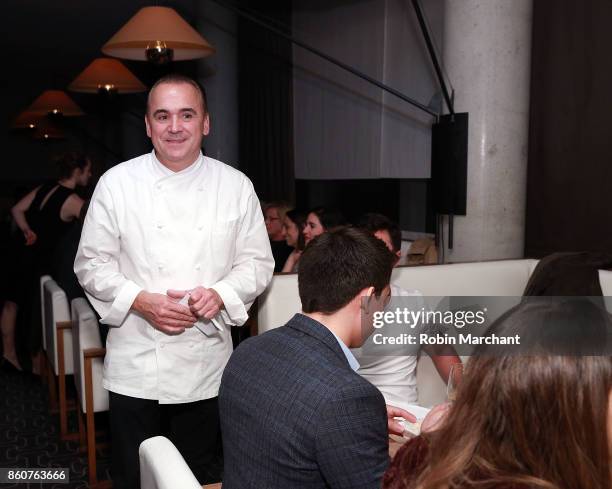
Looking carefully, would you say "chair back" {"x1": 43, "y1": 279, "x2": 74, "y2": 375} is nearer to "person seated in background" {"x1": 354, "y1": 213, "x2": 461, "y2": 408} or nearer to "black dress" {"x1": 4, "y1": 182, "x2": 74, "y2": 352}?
"black dress" {"x1": 4, "y1": 182, "x2": 74, "y2": 352}

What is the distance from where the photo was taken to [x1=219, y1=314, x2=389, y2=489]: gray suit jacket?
3.81ft

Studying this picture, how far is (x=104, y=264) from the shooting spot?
2070 millimetres

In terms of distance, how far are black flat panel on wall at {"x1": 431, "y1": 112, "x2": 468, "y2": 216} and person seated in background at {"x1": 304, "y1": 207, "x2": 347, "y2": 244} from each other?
4.08 ft

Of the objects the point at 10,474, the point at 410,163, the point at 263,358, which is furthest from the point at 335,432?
the point at 410,163

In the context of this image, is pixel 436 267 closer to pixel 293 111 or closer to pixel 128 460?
pixel 128 460

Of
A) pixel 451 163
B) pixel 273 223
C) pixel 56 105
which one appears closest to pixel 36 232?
pixel 273 223

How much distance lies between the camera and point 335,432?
45.4 inches

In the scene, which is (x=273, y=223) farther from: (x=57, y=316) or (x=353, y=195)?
(x=353, y=195)

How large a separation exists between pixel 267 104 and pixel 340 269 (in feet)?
21.8

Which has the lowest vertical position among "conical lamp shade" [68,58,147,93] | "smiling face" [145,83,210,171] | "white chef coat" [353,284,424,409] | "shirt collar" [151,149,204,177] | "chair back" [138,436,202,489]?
"white chef coat" [353,284,424,409]

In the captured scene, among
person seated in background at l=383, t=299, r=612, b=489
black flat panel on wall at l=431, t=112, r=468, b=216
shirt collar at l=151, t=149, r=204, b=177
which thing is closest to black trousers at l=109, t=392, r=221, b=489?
shirt collar at l=151, t=149, r=204, b=177

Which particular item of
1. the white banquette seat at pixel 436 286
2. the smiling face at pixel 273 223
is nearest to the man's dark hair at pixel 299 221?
the smiling face at pixel 273 223

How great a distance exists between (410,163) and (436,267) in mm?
3077

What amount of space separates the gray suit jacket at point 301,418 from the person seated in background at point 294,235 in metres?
2.45
